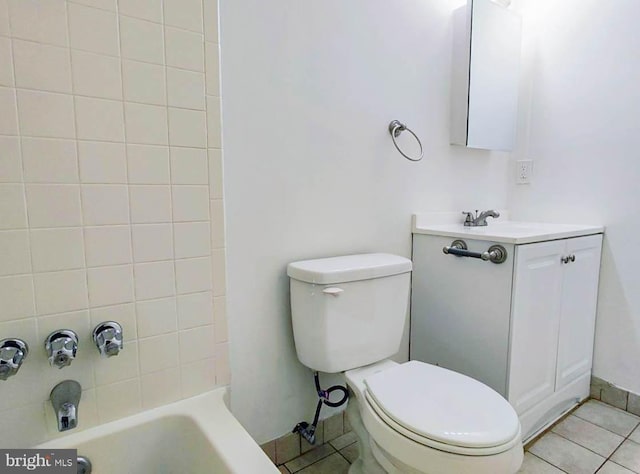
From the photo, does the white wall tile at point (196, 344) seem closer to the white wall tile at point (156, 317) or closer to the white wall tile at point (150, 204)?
the white wall tile at point (156, 317)

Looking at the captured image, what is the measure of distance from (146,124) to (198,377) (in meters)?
0.68

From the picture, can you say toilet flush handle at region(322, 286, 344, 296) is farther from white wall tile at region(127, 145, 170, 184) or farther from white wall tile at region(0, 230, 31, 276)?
white wall tile at region(0, 230, 31, 276)

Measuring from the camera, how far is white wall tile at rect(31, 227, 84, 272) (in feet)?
2.74

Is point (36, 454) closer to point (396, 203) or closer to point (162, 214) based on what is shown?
point (162, 214)

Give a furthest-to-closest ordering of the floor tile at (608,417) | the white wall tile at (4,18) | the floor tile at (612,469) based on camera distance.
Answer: the floor tile at (608,417)
the floor tile at (612,469)
the white wall tile at (4,18)

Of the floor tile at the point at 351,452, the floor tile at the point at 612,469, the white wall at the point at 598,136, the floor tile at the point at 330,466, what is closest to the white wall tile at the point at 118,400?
the floor tile at the point at 330,466

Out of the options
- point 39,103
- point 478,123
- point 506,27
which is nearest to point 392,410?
point 39,103

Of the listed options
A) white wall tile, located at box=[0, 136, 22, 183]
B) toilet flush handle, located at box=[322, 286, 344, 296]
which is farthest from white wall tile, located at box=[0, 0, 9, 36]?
toilet flush handle, located at box=[322, 286, 344, 296]

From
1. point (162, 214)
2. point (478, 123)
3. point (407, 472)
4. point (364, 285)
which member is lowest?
point (407, 472)

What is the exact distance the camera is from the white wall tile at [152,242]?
3.09 feet

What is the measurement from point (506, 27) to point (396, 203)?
106 centimetres

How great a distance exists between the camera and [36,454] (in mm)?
861

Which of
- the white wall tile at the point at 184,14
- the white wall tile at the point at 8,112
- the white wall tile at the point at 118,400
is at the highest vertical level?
the white wall tile at the point at 184,14

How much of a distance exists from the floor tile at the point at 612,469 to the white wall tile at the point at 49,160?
193cm
